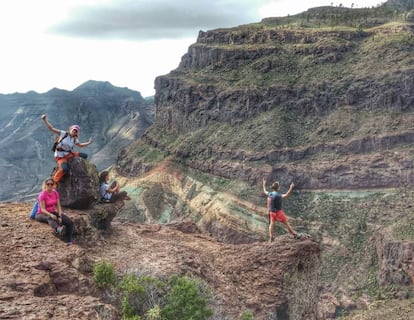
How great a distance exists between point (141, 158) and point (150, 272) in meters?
103

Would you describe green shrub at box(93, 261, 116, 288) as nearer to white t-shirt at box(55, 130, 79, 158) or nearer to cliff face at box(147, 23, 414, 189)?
white t-shirt at box(55, 130, 79, 158)

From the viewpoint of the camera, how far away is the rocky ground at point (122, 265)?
494 inches

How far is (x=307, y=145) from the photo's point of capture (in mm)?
94062

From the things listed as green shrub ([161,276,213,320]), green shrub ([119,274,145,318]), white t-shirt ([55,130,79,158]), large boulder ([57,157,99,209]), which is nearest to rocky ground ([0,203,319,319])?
green shrub ([119,274,145,318])

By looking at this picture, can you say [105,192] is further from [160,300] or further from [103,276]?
[160,300]

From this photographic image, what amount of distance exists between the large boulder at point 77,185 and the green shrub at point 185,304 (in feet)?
27.5

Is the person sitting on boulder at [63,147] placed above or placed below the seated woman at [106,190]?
above

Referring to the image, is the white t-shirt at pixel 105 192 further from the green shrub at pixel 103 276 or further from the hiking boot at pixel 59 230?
the green shrub at pixel 103 276

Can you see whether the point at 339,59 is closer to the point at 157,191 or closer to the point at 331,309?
the point at 157,191

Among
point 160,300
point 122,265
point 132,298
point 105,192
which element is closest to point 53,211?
point 122,265

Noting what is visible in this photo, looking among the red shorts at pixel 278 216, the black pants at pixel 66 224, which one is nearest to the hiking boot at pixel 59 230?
the black pants at pixel 66 224

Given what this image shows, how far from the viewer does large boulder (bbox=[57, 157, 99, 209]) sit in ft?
67.6

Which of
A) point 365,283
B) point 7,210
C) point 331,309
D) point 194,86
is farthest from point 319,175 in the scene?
point 7,210

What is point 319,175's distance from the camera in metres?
89.4
